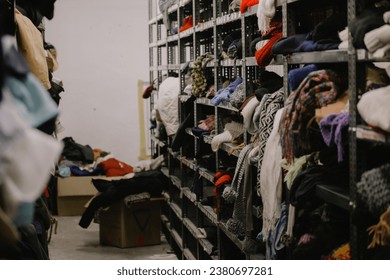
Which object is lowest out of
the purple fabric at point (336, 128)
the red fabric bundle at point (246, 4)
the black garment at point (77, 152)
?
the black garment at point (77, 152)

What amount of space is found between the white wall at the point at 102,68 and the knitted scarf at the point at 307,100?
681 cm

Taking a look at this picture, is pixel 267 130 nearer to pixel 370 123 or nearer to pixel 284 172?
pixel 284 172

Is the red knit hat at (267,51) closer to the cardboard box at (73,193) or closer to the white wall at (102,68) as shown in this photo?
the cardboard box at (73,193)

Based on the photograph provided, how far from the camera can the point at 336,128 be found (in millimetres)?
2562

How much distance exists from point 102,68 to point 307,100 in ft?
23.1

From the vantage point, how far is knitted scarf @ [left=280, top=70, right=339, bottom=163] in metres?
2.71

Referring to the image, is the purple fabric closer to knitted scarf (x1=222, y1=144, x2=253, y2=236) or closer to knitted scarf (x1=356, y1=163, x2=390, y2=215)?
knitted scarf (x1=356, y1=163, x2=390, y2=215)

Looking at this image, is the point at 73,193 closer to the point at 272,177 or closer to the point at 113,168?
the point at 113,168

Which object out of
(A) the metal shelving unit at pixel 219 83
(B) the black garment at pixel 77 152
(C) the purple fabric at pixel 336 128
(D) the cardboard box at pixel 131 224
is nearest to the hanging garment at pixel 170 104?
(A) the metal shelving unit at pixel 219 83

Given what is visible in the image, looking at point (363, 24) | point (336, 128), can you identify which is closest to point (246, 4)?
point (336, 128)

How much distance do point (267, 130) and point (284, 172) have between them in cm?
26

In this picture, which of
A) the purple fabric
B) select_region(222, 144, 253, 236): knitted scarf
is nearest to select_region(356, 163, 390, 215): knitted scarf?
the purple fabric

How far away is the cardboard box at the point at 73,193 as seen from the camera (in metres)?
8.08

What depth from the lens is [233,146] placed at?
4504 millimetres
